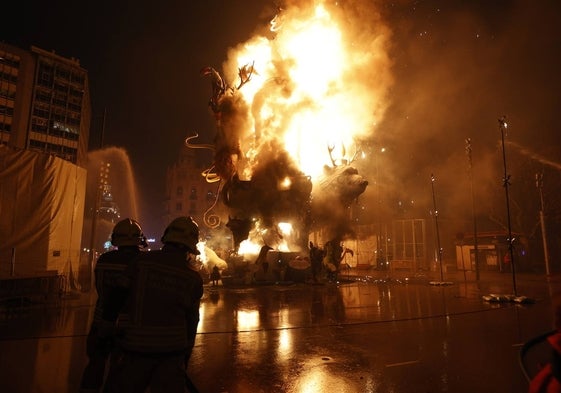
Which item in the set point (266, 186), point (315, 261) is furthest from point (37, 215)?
point (315, 261)

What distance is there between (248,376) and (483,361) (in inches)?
190

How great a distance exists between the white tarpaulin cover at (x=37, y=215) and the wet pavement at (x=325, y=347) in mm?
2272

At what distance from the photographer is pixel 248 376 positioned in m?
6.82

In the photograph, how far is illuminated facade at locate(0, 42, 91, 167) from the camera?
5650 centimetres

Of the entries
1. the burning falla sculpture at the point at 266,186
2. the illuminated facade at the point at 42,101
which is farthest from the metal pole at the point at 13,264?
the illuminated facade at the point at 42,101

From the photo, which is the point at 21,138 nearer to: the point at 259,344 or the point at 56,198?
the point at 56,198

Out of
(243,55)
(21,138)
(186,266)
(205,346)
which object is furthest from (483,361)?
(21,138)

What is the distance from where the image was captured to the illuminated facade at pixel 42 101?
2224 inches

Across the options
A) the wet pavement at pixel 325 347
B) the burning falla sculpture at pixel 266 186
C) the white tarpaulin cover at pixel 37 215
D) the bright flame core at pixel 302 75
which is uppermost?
the bright flame core at pixel 302 75

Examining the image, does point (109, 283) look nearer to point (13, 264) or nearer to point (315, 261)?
point (13, 264)

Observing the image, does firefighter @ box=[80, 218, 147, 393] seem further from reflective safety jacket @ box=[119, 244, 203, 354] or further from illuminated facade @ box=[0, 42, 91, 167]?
illuminated facade @ box=[0, 42, 91, 167]

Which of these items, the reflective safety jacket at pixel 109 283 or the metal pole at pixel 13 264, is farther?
the metal pole at pixel 13 264

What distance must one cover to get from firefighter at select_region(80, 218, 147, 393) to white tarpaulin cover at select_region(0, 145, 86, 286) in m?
12.5

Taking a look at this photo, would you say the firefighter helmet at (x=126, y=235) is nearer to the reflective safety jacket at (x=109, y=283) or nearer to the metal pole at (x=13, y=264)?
the reflective safety jacket at (x=109, y=283)
